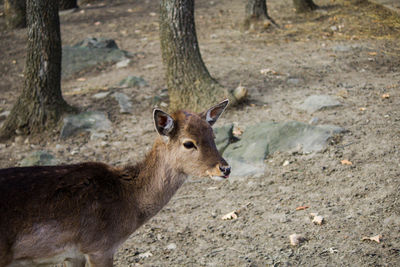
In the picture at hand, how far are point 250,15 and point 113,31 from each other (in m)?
4.09

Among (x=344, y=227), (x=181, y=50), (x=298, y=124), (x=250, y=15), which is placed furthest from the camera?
(x=250, y=15)

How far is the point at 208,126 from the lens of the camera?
4656 millimetres

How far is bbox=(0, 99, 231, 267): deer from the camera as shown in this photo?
3.79 metres

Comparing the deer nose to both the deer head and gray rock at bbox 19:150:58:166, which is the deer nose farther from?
gray rock at bbox 19:150:58:166

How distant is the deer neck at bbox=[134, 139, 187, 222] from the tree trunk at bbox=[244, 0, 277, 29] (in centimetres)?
911

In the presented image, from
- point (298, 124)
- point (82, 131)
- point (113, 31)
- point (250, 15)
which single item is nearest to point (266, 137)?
point (298, 124)

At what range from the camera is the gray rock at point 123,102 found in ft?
28.8

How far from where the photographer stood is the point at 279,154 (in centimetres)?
691

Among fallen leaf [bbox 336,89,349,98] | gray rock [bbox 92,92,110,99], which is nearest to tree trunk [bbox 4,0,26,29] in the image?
gray rock [bbox 92,92,110,99]

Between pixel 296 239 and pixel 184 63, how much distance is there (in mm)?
4133

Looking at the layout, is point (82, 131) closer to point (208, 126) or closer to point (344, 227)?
point (208, 126)

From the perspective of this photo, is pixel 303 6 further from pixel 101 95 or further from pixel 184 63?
pixel 101 95

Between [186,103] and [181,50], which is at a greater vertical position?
[181,50]

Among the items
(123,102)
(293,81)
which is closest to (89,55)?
(123,102)
